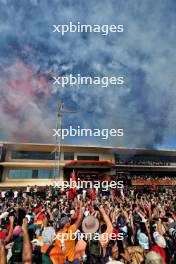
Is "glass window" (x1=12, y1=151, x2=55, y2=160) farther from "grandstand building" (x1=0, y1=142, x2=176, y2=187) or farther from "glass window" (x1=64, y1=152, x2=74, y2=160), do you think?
"glass window" (x1=64, y1=152, x2=74, y2=160)

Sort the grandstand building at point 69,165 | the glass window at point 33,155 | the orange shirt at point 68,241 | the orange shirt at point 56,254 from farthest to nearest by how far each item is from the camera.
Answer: the glass window at point 33,155 < the grandstand building at point 69,165 < the orange shirt at point 68,241 < the orange shirt at point 56,254

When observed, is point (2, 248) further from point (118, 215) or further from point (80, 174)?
point (80, 174)

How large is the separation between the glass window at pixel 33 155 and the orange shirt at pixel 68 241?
76.1 feet

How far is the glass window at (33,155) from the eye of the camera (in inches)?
1041

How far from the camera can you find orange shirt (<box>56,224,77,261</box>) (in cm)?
390

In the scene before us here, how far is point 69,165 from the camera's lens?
2553 centimetres

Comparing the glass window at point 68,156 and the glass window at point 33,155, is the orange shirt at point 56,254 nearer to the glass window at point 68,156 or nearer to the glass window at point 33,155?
the glass window at point 68,156

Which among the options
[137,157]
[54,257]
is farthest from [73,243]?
[137,157]

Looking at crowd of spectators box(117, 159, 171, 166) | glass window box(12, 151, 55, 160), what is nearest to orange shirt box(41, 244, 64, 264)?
glass window box(12, 151, 55, 160)

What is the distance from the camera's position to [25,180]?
25297 mm

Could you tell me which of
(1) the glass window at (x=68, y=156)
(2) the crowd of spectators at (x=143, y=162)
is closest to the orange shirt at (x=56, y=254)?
(1) the glass window at (x=68, y=156)

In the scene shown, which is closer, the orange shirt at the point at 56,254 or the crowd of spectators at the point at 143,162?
the orange shirt at the point at 56,254

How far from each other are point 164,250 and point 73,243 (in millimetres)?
1872

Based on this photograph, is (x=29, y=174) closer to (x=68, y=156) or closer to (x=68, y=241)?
(x=68, y=156)
